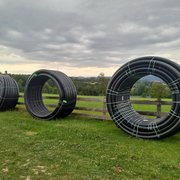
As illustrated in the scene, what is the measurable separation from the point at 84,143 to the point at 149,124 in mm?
1801

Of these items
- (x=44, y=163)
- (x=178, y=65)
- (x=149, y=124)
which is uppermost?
(x=178, y=65)

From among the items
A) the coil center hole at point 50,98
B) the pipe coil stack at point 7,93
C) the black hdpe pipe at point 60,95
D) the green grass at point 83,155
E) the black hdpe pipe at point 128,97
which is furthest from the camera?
the pipe coil stack at point 7,93

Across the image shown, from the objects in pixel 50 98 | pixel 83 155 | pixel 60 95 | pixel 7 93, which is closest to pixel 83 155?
pixel 83 155

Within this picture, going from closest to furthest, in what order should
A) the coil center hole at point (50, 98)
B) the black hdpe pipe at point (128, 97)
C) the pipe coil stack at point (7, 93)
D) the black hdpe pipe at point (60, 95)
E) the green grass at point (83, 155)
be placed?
1. the green grass at point (83, 155)
2. the black hdpe pipe at point (128, 97)
3. the black hdpe pipe at point (60, 95)
4. the coil center hole at point (50, 98)
5. the pipe coil stack at point (7, 93)

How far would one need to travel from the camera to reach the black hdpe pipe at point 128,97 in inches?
215

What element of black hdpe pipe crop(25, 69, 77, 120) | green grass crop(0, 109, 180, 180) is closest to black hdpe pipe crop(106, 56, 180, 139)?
green grass crop(0, 109, 180, 180)

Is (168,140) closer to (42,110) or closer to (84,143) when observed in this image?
(84,143)

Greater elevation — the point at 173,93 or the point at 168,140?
the point at 173,93

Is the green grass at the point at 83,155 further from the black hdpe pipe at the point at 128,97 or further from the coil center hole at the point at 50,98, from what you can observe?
the coil center hole at the point at 50,98

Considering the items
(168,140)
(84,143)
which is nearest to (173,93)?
(168,140)

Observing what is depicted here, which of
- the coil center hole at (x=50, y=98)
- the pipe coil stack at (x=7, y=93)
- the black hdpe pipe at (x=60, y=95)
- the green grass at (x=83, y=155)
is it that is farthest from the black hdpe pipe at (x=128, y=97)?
the pipe coil stack at (x=7, y=93)

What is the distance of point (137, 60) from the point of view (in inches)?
241

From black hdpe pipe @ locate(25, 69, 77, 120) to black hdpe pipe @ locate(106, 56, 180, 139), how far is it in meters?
2.05

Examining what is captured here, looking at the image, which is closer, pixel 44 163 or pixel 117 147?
pixel 44 163
